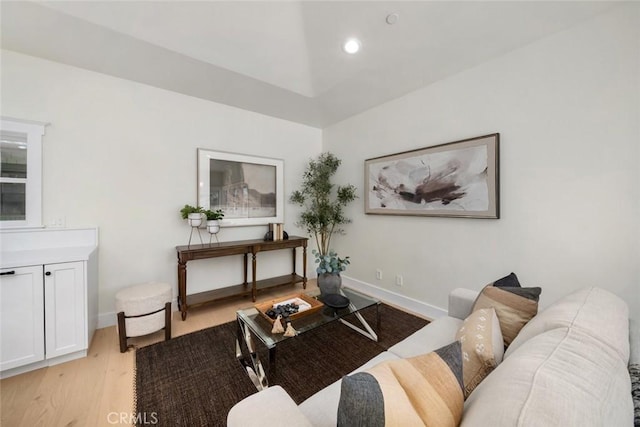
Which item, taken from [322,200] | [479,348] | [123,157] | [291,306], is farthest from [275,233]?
[479,348]

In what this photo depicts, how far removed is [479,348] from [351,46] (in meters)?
2.75

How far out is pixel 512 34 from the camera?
6.71 ft

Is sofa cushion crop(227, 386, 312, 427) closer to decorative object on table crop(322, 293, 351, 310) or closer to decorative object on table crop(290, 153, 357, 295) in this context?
decorative object on table crop(322, 293, 351, 310)

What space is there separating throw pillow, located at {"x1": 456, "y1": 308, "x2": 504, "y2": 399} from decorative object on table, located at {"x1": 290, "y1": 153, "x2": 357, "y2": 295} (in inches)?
100

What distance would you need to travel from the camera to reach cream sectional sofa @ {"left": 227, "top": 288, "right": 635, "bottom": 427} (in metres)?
0.50

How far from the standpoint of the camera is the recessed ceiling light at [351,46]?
244cm

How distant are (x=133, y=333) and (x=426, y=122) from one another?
366cm

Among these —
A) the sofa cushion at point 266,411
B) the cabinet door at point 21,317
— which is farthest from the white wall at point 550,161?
the cabinet door at point 21,317

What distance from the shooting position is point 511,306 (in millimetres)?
1285

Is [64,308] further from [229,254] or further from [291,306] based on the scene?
[291,306]

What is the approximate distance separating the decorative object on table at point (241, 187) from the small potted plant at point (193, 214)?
7.7 inches

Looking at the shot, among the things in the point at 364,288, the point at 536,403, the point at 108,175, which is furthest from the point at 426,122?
the point at 108,175

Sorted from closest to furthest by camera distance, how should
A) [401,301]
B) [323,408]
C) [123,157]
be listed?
[323,408] < [123,157] < [401,301]

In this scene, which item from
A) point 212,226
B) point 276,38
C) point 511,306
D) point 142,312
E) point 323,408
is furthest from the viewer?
point 212,226
